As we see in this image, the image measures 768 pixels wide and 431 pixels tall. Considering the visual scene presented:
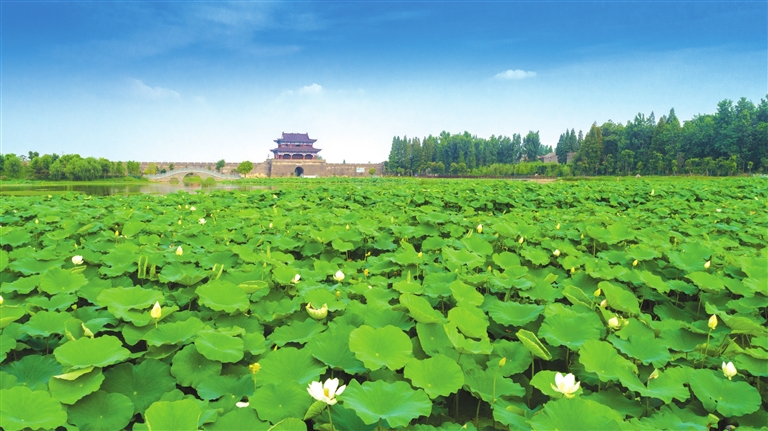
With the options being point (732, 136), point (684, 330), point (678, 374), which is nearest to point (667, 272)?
point (684, 330)

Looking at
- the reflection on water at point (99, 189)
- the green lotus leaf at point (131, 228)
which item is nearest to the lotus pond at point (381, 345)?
the green lotus leaf at point (131, 228)

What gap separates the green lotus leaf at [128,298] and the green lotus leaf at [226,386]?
47 centimetres

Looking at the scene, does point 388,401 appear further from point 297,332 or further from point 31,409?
point 31,409

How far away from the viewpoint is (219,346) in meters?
1.19

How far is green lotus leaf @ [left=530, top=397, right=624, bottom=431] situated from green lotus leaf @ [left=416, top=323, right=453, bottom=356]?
14.1 inches

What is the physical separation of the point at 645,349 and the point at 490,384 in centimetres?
57

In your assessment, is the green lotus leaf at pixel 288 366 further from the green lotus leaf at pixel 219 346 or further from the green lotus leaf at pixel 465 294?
the green lotus leaf at pixel 465 294

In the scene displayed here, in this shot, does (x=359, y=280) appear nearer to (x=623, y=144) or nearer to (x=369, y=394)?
(x=369, y=394)

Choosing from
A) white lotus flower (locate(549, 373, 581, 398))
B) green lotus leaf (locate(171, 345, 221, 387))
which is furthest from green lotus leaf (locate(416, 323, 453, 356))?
green lotus leaf (locate(171, 345, 221, 387))

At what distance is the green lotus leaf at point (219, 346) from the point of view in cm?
114

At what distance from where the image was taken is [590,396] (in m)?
1.15

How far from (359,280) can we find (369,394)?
1.05 metres

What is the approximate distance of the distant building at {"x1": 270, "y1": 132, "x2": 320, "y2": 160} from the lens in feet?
212

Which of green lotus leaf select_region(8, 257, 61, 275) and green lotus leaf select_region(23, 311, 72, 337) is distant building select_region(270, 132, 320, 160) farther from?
green lotus leaf select_region(23, 311, 72, 337)
